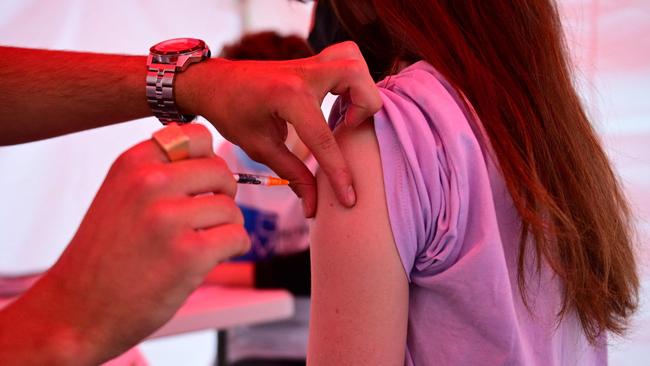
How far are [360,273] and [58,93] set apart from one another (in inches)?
25.2

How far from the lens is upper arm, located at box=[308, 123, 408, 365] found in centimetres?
81

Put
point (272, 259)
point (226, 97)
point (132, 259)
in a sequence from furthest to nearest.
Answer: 1. point (272, 259)
2. point (226, 97)
3. point (132, 259)

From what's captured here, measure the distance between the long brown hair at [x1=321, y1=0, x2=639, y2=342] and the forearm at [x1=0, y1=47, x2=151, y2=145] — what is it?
0.44 metres

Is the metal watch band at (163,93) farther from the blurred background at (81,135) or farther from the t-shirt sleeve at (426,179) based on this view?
the blurred background at (81,135)

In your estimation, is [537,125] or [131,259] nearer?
[131,259]

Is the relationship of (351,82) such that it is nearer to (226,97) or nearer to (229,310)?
(226,97)

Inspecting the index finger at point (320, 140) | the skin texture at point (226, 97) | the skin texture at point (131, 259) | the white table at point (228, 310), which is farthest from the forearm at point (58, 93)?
the white table at point (228, 310)

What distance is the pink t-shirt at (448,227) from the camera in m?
0.81

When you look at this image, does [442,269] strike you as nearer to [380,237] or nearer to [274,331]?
[380,237]

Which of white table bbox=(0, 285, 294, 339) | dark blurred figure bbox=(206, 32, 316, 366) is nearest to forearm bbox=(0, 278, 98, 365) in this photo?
white table bbox=(0, 285, 294, 339)

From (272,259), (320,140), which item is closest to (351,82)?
(320,140)

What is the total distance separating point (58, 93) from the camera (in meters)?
1.13

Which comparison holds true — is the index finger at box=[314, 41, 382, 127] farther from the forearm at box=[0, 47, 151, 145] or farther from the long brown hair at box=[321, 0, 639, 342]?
the forearm at box=[0, 47, 151, 145]

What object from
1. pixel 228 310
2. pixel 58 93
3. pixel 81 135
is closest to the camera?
pixel 58 93
